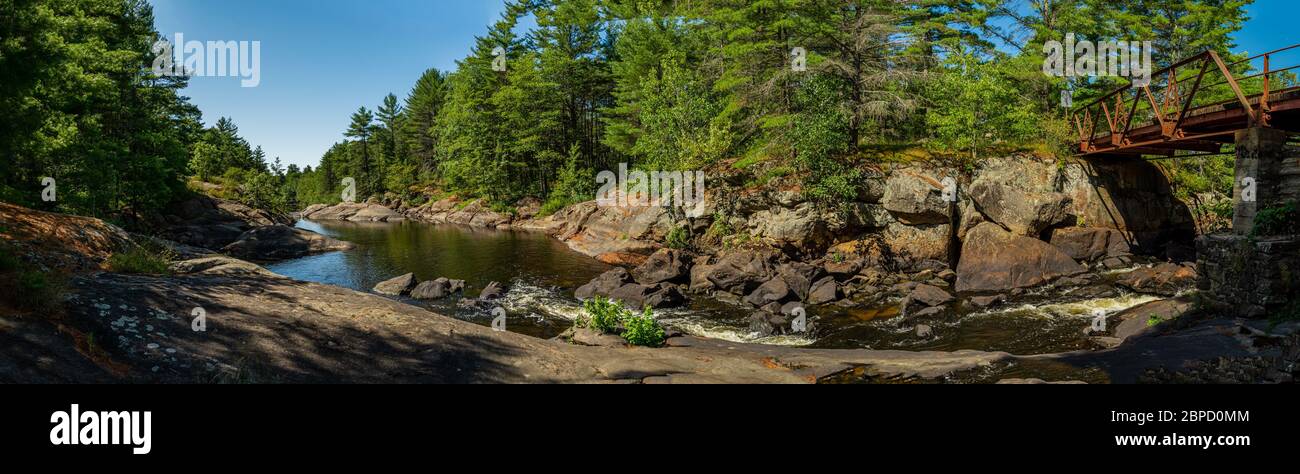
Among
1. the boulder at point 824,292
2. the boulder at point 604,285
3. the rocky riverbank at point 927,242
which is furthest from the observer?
the boulder at point 604,285

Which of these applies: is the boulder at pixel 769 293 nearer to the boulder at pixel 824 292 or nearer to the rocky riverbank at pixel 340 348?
the boulder at pixel 824 292

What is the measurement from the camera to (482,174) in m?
60.1

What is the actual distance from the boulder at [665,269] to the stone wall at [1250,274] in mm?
17216

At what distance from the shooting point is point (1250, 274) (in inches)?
517

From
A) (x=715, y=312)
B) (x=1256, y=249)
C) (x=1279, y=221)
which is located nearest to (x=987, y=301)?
(x=1256, y=249)

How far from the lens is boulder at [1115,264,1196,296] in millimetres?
19828

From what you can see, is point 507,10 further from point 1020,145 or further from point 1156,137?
point 1156,137

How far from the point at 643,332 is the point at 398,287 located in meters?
15.0

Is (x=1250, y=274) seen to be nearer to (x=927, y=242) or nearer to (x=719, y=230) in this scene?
(x=927, y=242)

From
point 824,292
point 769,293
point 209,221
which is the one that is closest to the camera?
point 769,293

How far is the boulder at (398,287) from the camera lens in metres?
22.8

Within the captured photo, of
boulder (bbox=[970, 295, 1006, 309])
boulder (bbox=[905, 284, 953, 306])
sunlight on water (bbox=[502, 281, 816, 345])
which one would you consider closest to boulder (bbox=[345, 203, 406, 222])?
sunlight on water (bbox=[502, 281, 816, 345])

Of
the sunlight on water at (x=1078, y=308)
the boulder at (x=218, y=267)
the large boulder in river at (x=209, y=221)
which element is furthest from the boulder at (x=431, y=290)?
the sunlight on water at (x=1078, y=308)

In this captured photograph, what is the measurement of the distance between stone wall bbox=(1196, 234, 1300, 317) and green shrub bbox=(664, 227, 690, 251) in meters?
21.6
